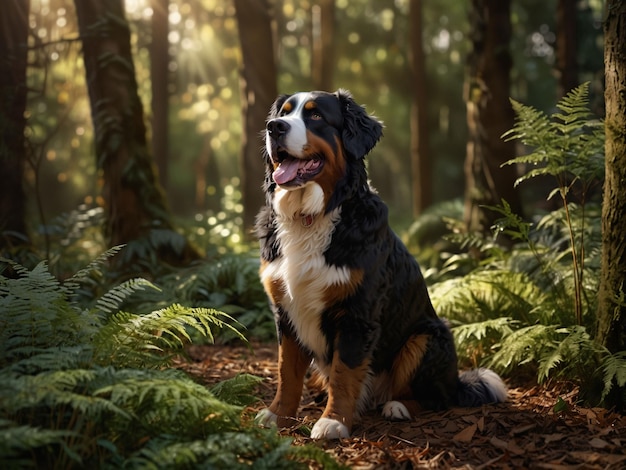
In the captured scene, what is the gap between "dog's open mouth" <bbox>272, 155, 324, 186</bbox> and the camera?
13.1 feet

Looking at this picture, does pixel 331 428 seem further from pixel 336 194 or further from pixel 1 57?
pixel 1 57

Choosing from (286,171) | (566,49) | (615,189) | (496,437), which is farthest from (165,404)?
(566,49)

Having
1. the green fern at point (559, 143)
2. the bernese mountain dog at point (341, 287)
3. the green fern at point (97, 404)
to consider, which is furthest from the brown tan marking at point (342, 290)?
the green fern at point (559, 143)

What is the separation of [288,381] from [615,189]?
243 centimetres

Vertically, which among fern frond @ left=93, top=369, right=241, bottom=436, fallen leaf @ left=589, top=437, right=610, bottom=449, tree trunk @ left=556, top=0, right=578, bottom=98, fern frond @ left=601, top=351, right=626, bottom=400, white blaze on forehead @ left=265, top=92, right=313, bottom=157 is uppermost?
tree trunk @ left=556, top=0, right=578, bottom=98

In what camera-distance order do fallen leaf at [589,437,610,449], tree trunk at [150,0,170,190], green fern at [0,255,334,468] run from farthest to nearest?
tree trunk at [150,0,170,190] → fallen leaf at [589,437,610,449] → green fern at [0,255,334,468]

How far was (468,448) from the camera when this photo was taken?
11.6 feet

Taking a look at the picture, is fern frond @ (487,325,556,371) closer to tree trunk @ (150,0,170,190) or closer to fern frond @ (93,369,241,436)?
fern frond @ (93,369,241,436)

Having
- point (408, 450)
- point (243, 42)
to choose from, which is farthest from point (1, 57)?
point (408, 450)

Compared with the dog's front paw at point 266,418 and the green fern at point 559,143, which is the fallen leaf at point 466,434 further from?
the green fern at point 559,143

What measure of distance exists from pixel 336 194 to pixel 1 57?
5.53 metres

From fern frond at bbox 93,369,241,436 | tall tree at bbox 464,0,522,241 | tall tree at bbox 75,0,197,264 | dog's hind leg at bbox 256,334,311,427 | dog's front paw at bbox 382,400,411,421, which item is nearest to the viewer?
fern frond at bbox 93,369,241,436

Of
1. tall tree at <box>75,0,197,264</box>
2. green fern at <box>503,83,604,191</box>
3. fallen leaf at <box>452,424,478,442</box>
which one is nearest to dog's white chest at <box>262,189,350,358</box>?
fallen leaf at <box>452,424,478,442</box>

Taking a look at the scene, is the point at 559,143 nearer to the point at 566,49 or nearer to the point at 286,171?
the point at 286,171
